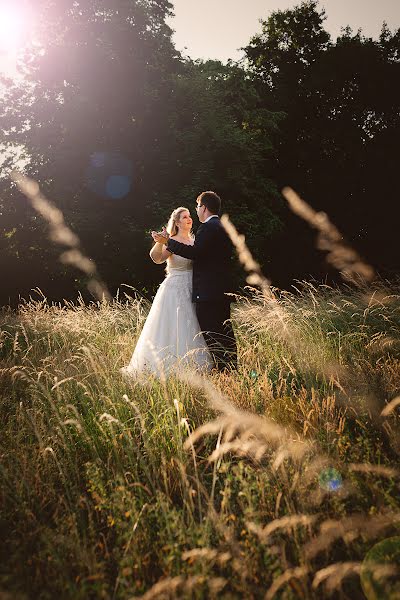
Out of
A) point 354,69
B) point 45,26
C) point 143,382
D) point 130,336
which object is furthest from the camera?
point 354,69

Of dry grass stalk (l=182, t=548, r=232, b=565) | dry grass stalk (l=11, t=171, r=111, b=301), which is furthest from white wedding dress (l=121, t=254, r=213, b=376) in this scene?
dry grass stalk (l=11, t=171, r=111, b=301)

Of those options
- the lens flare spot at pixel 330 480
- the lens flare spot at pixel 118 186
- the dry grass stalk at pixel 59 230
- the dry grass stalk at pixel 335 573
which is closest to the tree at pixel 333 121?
the lens flare spot at pixel 118 186

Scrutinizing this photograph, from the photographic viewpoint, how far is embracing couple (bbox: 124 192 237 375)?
4422 mm

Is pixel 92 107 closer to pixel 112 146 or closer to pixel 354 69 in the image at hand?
pixel 112 146

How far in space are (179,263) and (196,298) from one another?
586mm

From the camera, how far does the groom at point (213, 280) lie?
4.45 m

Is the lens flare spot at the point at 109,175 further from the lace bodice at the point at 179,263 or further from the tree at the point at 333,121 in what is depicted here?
the lace bodice at the point at 179,263

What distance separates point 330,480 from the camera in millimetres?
2219

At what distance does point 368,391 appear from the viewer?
10.4 ft

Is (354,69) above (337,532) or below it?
above

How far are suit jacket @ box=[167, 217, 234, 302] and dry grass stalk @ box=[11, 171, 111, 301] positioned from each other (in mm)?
8901

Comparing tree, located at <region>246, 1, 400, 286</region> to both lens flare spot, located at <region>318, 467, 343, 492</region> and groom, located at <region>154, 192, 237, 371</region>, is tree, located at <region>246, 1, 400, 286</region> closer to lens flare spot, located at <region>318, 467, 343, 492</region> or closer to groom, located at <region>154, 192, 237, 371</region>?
groom, located at <region>154, 192, 237, 371</region>

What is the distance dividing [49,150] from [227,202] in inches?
242

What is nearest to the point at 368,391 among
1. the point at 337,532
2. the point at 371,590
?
the point at 337,532
